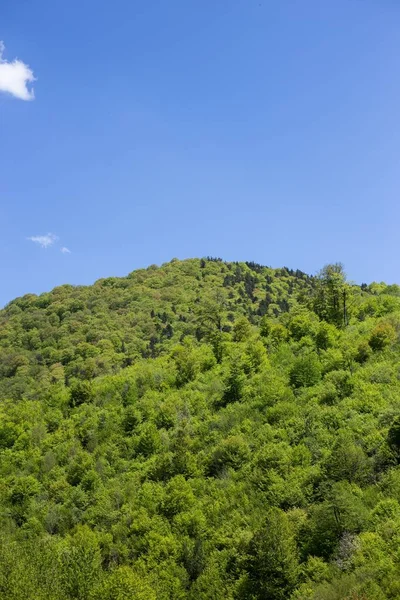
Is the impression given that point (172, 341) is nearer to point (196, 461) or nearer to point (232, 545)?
point (196, 461)

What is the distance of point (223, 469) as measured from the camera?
52.7m

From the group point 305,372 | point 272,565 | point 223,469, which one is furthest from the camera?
point 305,372

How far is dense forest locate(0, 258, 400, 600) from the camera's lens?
36500 millimetres

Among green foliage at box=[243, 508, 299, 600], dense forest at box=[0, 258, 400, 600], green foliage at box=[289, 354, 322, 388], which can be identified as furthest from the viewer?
green foliage at box=[289, 354, 322, 388]

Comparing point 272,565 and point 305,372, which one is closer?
point 272,565

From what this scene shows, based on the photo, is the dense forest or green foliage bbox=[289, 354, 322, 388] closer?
→ the dense forest

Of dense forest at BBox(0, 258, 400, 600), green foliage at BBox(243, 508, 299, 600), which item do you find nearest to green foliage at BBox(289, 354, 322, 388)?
dense forest at BBox(0, 258, 400, 600)

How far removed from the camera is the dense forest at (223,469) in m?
36.5

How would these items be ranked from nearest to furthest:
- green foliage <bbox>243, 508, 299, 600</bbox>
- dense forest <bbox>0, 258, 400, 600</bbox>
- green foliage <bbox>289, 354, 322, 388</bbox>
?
green foliage <bbox>243, 508, 299, 600</bbox> → dense forest <bbox>0, 258, 400, 600</bbox> → green foliage <bbox>289, 354, 322, 388</bbox>

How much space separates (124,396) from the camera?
7675cm

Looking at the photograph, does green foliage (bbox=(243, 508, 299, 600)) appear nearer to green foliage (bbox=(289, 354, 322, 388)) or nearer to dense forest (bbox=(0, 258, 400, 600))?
dense forest (bbox=(0, 258, 400, 600))

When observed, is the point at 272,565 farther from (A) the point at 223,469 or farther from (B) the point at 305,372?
(B) the point at 305,372

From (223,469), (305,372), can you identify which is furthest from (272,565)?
(305,372)

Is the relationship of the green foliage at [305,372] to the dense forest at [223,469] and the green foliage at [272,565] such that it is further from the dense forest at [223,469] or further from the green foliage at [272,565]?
the green foliage at [272,565]
